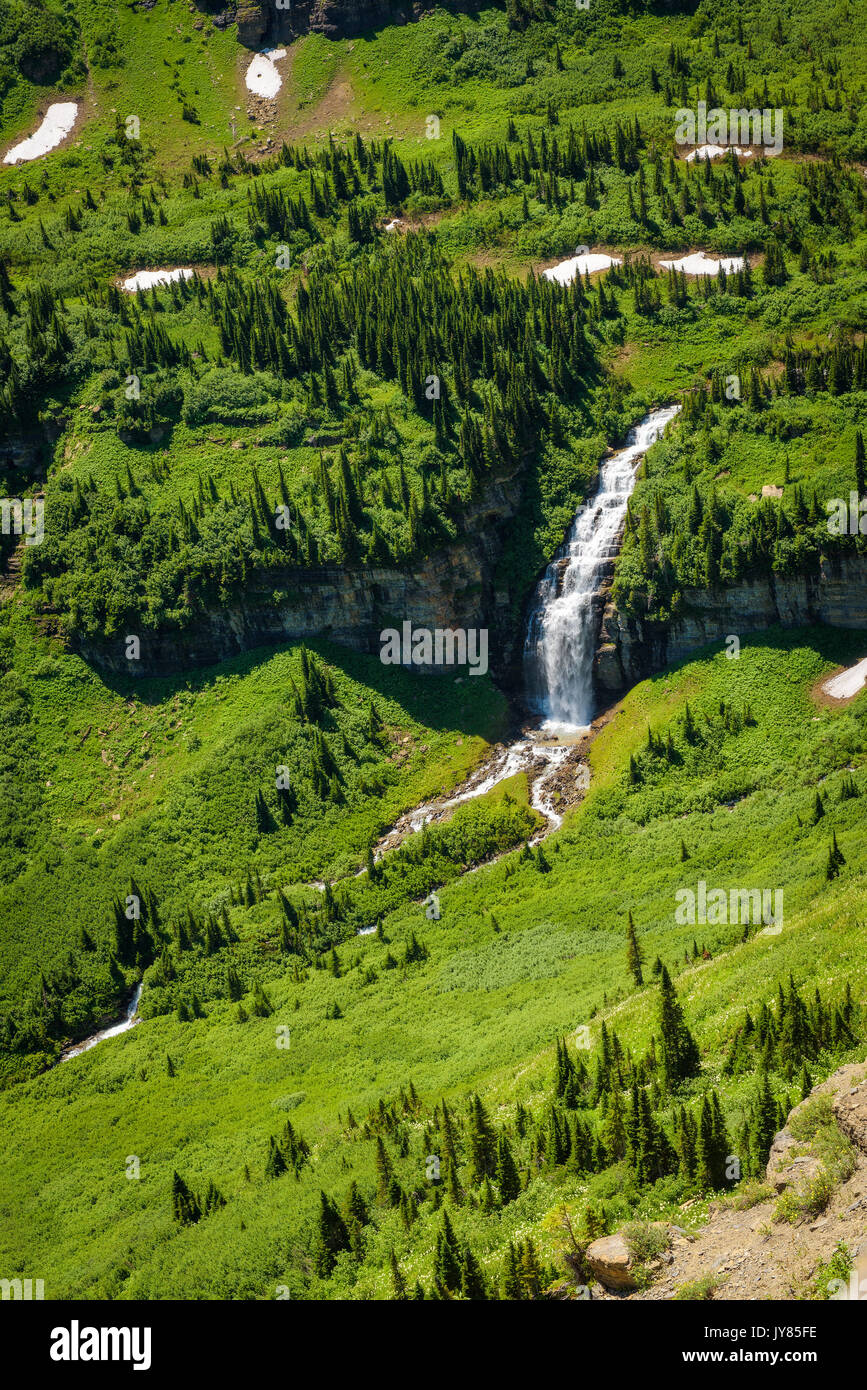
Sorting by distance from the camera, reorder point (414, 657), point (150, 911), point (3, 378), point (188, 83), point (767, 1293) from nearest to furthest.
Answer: point (767, 1293) < point (150, 911) < point (414, 657) < point (3, 378) < point (188, 83)

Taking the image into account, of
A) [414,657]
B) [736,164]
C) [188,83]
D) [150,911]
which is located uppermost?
[188,83]

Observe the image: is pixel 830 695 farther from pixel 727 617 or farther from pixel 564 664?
pixel 564 664

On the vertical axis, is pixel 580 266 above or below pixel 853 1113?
above

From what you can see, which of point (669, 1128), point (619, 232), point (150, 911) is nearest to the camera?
point (669, 1128)

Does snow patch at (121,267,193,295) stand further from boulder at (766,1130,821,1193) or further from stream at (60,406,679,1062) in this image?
boulder at (766,1130,821,1193)

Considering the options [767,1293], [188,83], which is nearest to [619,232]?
[188,83]

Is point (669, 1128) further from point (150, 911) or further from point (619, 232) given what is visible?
point (619, 232)

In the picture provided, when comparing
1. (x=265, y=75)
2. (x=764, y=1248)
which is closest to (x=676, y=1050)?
(x=764, y=1248)

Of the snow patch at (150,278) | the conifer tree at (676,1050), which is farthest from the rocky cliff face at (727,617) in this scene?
the snow patch at (150,278)
